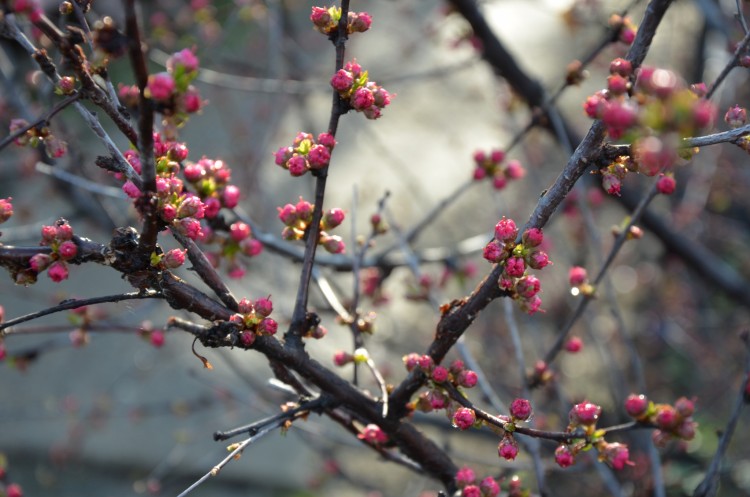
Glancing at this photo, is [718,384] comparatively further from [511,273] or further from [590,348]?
[511,273]

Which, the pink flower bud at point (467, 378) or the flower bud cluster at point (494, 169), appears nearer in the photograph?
the pink flower bud at point (467, 378)

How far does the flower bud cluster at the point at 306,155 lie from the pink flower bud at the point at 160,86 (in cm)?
34

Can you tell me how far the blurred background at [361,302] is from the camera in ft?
8.82

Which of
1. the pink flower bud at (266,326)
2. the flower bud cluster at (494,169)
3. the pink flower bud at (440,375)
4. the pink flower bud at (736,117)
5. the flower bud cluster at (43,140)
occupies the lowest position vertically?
the pink flower bud at (440,375)

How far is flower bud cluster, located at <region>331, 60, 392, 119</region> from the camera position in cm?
108

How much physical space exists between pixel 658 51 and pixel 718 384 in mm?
3272

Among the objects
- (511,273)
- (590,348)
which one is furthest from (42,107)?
(590,348)

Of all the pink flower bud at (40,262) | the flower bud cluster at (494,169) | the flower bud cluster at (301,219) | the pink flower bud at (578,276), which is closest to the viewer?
the pink flower bud at (40,262)

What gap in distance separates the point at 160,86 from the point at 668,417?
0.87m

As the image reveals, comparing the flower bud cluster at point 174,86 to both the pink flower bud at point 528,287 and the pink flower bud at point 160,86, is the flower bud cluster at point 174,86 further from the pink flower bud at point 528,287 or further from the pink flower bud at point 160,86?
the pink flower bud at point 528,287

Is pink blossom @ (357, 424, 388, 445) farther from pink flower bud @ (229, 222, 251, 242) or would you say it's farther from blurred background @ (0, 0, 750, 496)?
blurred background @ (0, 0, 750, 496)

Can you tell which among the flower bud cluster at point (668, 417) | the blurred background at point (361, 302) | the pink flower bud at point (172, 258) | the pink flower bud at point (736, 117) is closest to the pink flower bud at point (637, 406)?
the flower bud cluster at point (668, 417)

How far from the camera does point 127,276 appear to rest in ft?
3.34

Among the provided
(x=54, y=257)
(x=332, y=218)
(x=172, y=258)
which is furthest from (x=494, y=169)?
(x=54, y=257)
